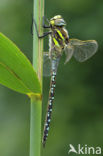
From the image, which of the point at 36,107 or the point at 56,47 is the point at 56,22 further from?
the point at 36,107

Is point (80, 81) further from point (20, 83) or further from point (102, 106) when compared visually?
point (20, 83)

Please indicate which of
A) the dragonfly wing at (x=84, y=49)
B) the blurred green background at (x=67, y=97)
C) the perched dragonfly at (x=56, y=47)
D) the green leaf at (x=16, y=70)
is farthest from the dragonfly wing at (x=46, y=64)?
the blurred green background at (x=67, y=97)

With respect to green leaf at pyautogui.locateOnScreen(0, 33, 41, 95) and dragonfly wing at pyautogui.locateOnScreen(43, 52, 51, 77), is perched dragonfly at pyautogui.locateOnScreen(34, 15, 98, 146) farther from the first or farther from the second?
green leaf at pyautogui.locateOnScreen(0, 33, 41, 95)

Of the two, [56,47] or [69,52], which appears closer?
[56,47]

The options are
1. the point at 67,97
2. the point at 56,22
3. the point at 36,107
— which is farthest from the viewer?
the point at 67,97

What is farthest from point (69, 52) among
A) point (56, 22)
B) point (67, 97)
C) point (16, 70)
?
point (67, 97)

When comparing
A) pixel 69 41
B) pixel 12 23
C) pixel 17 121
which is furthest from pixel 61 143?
pixel 69 41
